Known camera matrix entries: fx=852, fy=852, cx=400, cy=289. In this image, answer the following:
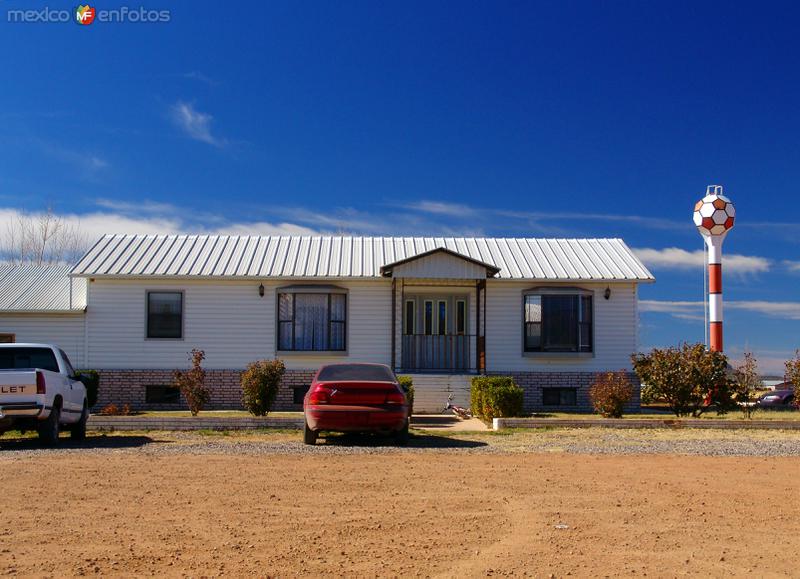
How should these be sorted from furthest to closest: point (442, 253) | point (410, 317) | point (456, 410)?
point (410, 317), point (442, 253), point (456, 410)

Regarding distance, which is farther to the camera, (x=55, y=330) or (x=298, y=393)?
(x=55, y=330)

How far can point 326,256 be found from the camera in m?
24.4

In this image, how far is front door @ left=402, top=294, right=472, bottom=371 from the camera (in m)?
23.4

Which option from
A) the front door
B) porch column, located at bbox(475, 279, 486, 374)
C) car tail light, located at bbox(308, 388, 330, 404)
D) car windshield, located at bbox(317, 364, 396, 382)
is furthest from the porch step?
car tail light, located at bbox(308, 388, 330, 404)

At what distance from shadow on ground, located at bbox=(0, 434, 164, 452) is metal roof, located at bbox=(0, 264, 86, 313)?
8.53 metres

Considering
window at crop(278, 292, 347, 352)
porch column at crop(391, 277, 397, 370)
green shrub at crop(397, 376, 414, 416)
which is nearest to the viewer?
green shrub at crop(397, 376, 414, 416)

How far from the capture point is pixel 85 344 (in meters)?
22.9

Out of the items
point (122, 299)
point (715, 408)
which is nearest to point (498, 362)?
point (715, 408)

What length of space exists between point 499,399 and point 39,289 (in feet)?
47.1

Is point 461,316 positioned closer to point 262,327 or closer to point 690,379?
point 262,327

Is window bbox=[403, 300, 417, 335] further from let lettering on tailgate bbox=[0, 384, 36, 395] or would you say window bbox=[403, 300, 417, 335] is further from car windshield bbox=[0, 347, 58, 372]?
let lettering on tailgate bbox=[0, 384, 36, 395]

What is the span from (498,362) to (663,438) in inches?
322

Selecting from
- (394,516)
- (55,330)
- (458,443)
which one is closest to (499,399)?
(458,443)

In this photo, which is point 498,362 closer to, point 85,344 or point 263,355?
point 263,355
